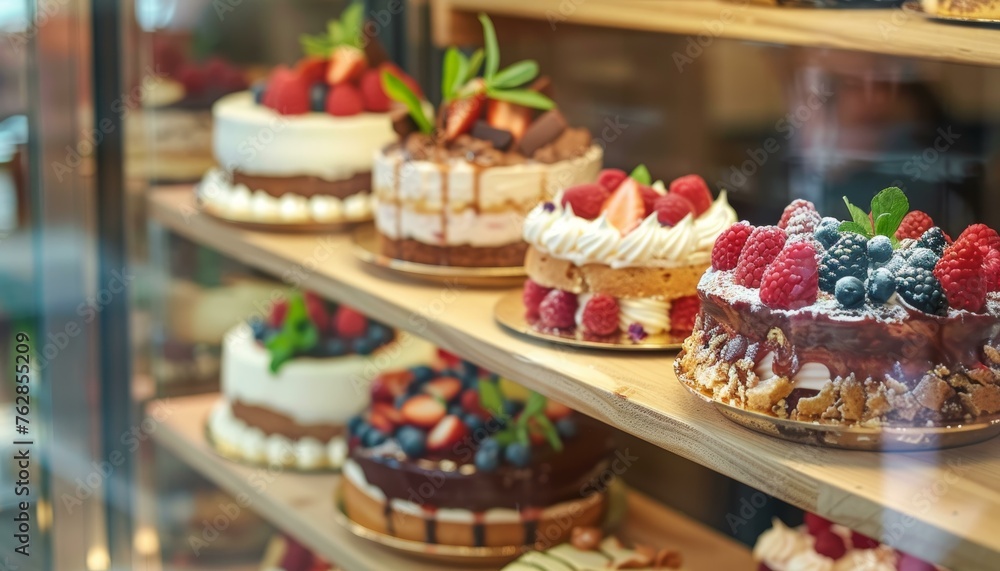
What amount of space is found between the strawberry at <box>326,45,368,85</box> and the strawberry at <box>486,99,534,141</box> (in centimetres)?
43

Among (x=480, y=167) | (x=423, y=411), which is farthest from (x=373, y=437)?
(x=480, y=167)

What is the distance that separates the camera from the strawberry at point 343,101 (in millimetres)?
2061

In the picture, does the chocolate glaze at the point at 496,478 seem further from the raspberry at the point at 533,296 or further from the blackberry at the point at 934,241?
the blackberry at the point at 934,241

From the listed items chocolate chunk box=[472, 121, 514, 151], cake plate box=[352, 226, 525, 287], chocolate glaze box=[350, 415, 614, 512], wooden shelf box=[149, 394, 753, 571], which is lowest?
wooden shelf box=[149, 394, 753, 571]

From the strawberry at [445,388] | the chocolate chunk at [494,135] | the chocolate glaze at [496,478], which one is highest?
the chocolate chunk at [494,135]

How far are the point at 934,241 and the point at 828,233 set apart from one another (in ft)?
0.28

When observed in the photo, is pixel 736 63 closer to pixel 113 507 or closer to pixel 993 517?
pixel 993 517

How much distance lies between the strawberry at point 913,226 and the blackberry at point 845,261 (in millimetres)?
75

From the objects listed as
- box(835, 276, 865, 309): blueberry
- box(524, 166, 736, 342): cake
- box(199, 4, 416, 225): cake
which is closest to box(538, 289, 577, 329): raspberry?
box(524, 166, 736, 342): cake

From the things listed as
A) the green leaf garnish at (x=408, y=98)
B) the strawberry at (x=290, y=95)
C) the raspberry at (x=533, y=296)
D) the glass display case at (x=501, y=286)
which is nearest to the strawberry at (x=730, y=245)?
the glass display case at (x=501, y=286)

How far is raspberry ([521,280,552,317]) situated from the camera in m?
1.48

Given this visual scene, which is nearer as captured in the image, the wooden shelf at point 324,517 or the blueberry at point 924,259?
the blueberry at point 924,259

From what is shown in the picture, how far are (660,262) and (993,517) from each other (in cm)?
51

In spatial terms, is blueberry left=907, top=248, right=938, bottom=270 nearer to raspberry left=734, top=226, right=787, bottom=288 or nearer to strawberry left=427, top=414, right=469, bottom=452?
raspberry left=734, top=226, right=787, bottom=288
